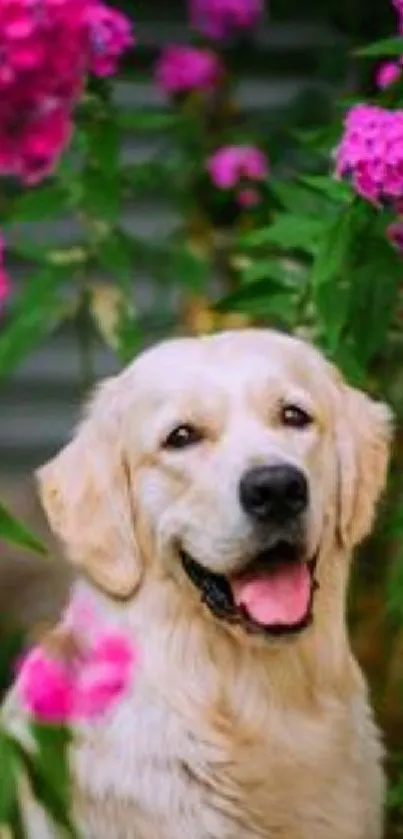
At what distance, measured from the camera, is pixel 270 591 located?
404cm

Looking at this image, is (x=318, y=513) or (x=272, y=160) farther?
(x=272, y=160)

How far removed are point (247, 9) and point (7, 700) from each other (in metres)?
3.49

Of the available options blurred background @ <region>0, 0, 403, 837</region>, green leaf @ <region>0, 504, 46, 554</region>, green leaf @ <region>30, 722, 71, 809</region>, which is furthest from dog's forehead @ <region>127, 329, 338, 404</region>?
blurred background @ <region>0, 0, 403, 837</region>

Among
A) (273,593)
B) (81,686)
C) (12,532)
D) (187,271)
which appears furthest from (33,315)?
(81,686)

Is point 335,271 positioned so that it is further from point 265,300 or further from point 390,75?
point 265,300

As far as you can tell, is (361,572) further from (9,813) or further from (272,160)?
(9,813)

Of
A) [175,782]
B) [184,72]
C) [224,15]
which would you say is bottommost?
[184,72]

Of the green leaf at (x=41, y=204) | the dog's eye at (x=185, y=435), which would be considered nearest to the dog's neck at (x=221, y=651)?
the dog's eye at (x=185, y=435)

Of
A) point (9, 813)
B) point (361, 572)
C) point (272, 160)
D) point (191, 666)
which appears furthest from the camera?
point (272, 160)

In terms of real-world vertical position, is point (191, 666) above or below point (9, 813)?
below

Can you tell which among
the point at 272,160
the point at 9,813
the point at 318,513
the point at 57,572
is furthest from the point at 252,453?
the point at 272,160

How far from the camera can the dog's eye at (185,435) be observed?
406cm

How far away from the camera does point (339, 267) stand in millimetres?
4262

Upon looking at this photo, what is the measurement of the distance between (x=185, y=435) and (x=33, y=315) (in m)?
0.77
